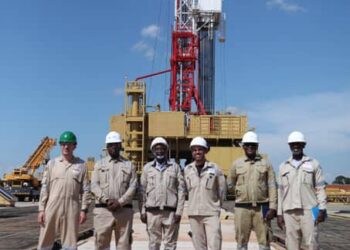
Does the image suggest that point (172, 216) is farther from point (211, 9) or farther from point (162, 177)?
point (211, 9)

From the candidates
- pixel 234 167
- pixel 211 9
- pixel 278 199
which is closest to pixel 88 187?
pixel 234 167

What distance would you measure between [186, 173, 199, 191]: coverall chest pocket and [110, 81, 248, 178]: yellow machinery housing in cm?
3529

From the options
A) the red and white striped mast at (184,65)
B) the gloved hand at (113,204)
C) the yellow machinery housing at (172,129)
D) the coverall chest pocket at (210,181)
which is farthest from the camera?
the red and white striped mast at (184,65)

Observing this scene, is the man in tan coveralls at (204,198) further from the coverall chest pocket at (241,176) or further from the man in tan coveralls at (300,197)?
the man in tan coveralls at (300,197)

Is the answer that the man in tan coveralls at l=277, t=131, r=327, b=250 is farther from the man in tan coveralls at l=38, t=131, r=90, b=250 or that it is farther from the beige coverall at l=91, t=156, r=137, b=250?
the man in tan coveralls at l=38, t=131, r=90, b=250

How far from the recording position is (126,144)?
146 feet

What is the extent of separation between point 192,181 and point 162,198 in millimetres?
510

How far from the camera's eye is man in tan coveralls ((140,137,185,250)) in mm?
7676

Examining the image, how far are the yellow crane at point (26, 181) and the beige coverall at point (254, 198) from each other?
132 ft

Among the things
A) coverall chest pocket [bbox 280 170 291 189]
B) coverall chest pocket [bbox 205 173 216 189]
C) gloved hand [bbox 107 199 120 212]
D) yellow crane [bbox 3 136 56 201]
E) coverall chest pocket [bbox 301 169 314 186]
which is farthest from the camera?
yellow crane [bbox 3 136 56 201]

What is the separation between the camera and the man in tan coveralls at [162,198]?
768 cm

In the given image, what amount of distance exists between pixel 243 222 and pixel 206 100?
153 feet

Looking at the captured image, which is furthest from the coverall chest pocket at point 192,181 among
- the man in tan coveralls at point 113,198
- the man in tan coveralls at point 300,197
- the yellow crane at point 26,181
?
the yellow crane at point 26,181

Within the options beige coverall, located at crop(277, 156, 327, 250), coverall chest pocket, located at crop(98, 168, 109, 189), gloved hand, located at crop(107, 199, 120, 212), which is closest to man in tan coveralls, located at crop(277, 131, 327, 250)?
beige coverall, located at crop(277, 156, 327, 250)
